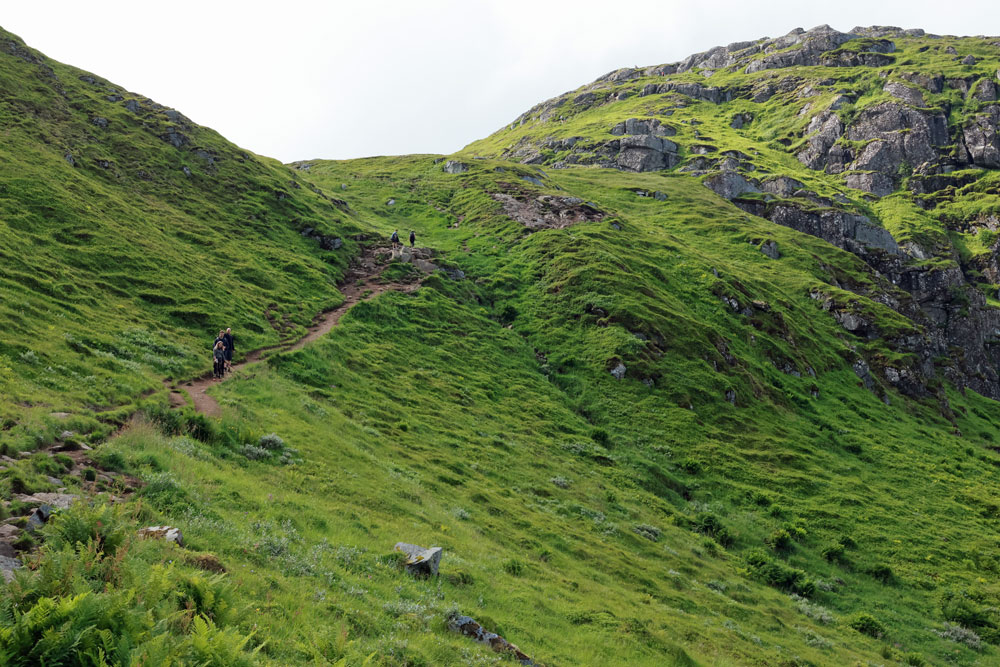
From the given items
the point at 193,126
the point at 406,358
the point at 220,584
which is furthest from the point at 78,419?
the point at 193,126

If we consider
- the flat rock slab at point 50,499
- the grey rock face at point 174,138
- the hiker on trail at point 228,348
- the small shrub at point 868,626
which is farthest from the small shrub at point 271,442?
the grey rock face at point 174,138

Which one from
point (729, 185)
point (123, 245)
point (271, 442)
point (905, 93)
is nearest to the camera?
point (271, 442)

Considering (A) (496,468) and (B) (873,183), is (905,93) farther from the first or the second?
(A) (496,468)

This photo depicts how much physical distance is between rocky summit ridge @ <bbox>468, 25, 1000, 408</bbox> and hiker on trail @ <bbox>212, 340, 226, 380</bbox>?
68.8m

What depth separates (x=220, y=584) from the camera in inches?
360

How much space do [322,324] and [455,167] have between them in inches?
2846

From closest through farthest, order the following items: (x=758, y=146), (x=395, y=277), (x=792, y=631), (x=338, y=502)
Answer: (x=338, y=502), (x=792, y=631), (x=395, y=277), (x=758, y=146)

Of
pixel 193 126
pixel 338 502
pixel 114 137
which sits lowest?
pixel 338 502

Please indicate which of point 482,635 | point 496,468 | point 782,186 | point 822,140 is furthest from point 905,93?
point 482,635

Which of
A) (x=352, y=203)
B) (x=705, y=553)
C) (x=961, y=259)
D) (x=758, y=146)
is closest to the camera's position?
(x=705, y=553)

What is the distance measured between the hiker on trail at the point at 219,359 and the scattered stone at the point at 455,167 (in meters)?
83.1

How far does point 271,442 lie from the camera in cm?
2073

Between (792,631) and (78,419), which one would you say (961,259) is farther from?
(78,419)

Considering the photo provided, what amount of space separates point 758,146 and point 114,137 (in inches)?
6687
